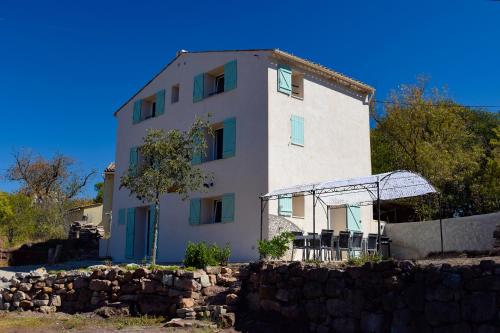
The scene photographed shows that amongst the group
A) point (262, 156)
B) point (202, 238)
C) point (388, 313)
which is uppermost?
point (262, 156)

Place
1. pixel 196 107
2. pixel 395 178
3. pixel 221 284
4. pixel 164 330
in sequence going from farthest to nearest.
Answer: pixel 196 107 < pixel 395 178 < pixel 221 284 < pixel 164 330

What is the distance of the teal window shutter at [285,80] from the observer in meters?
17.0

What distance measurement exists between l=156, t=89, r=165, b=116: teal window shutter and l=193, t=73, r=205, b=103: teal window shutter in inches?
79.4

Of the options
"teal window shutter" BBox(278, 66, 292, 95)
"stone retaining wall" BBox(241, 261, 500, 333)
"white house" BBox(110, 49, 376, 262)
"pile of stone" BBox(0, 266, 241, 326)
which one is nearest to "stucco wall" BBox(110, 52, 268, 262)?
"white house" BBox(110, 49, 376, 262)

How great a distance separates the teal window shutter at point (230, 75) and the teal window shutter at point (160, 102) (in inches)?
144

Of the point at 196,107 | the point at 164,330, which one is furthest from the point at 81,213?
the point at 164,330

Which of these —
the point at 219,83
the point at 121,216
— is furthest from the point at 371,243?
the point at 121,216

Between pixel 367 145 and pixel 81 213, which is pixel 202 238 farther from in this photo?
pixel 81 213

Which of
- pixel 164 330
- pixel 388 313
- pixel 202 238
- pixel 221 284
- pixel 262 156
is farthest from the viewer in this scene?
pixel 202 238

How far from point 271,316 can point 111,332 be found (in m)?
2.96

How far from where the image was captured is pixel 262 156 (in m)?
16.2

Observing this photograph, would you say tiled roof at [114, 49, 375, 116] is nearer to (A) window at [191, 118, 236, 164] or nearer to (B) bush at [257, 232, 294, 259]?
(A) window at [191, 118, 236, 164]

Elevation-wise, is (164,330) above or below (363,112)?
below

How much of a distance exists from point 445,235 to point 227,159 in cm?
711
